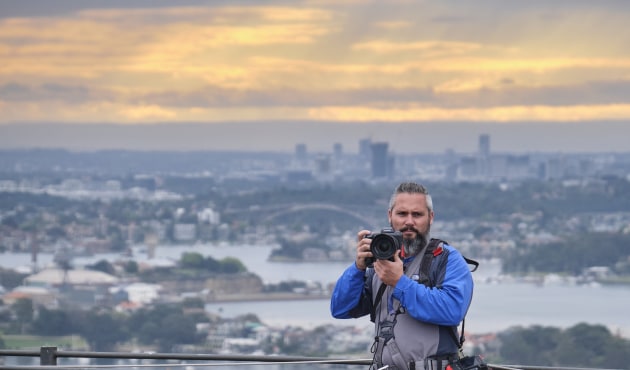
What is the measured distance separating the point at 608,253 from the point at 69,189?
36972 millimetres

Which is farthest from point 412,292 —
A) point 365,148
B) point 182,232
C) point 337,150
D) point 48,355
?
point 337,150

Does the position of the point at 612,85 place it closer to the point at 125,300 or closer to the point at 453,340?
the point at 125,300

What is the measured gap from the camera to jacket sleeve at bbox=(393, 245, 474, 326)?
358 cm

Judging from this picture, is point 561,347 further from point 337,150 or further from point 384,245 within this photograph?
point 337,150

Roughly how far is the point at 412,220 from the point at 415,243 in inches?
2.6

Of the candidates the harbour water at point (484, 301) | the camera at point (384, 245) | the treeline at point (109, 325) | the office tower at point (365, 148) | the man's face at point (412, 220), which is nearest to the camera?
the camera at point (384, 245)

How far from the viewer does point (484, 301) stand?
68562 mm

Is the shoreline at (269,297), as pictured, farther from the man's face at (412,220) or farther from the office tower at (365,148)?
the man's face at (412,220)

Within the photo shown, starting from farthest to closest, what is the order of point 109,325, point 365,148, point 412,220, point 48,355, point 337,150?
1. point 337,150
2. point 365,148
3. point 109,325
4. point 48,355
5. point 412,220

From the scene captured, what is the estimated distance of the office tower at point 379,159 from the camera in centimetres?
9600

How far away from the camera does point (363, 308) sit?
12.7ft

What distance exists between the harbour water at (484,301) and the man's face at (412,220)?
1947 inches

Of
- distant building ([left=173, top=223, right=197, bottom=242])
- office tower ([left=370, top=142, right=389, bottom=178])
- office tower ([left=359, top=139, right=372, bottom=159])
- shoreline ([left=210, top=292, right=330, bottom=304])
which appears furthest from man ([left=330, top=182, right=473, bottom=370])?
office tower ([left=359, top=139, right=372, bottom=159])

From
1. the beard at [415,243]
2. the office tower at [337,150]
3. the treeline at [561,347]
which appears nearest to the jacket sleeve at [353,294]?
the beard at [415,243]
